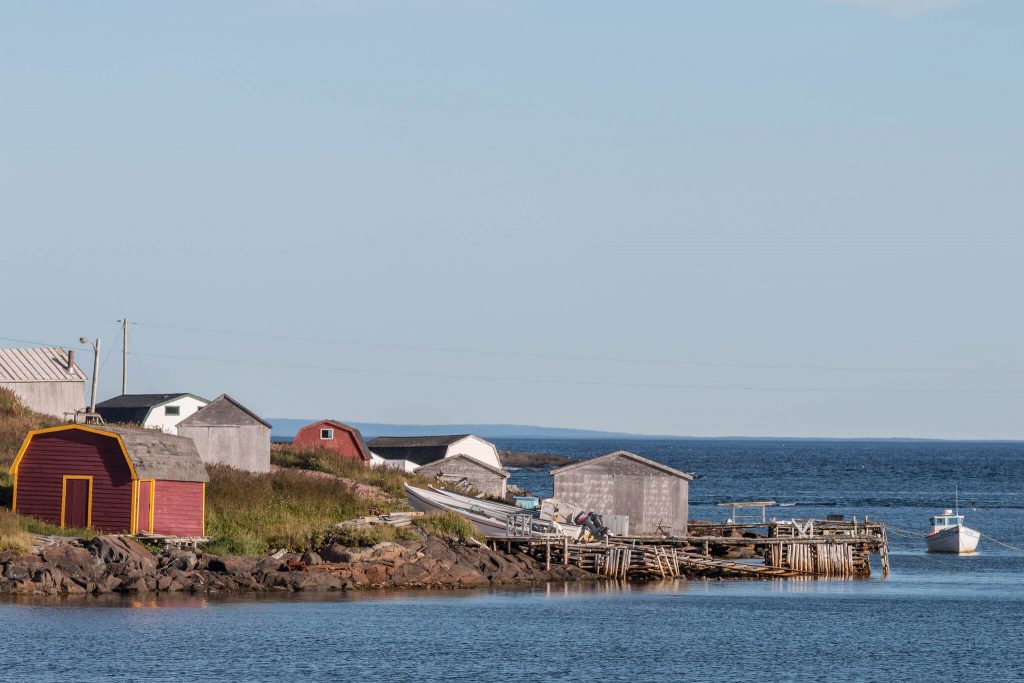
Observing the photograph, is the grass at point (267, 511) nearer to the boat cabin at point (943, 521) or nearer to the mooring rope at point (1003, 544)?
the boat cabin at point (943, 521)

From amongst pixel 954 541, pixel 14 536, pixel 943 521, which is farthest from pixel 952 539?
pixel 14 536

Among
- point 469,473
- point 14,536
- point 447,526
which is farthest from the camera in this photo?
point 469,473

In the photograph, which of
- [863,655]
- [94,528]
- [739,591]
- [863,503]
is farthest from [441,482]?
[863,503]

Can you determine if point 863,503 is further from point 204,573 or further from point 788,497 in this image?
point 204,573

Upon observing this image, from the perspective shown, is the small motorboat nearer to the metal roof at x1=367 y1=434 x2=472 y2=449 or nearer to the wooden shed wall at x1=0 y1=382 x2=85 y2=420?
the metal roof at x1=367 y1=434 x2=472 y2=449

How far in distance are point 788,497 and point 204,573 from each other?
9176 cm

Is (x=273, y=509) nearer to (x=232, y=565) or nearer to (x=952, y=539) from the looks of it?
(x=232, y=565)

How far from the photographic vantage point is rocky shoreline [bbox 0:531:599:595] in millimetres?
47500

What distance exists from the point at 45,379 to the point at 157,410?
6358mm

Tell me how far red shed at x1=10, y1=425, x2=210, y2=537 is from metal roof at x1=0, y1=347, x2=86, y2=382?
26928 mm

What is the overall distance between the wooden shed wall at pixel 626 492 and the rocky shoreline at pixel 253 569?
8651 millimetres

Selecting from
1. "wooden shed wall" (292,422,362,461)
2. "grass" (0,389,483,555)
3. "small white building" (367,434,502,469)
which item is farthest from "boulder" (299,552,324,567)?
"wooden shed wall" (292,422,362,461)

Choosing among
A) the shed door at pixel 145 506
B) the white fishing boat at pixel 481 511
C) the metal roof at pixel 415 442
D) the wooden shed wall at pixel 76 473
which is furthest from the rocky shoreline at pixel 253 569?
the metal roof at pixel 415 442

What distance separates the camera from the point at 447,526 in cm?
5941
